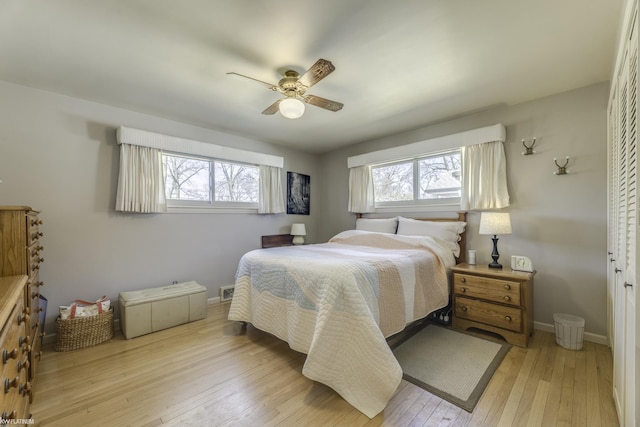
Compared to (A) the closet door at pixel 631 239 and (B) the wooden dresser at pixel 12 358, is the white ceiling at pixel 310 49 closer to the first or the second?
(A) the closet door at pixel 631 239

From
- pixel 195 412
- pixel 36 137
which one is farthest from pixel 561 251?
pixel 36 137

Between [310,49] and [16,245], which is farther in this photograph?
[310,49]

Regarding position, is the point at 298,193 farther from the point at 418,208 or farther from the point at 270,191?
the point at 418,208

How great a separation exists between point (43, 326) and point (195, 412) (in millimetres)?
1940

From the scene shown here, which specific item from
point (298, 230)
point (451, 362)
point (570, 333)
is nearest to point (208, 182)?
point (298, 230)

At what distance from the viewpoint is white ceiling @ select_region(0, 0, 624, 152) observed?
154 centimetres

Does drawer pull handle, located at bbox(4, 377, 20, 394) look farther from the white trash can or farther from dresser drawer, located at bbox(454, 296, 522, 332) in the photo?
the white trash can

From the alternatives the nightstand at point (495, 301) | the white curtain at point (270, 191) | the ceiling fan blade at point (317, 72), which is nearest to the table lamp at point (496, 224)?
the nightstand at point (495, 301)

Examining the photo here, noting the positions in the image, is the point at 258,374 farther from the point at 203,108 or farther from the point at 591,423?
the point at 203,108

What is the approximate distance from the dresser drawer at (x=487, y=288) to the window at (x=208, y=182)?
9.78ft

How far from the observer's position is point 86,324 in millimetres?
2355

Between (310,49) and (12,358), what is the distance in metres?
2.27

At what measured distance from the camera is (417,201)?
3.66 metres

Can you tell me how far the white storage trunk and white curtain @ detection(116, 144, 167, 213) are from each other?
93 centimetres
